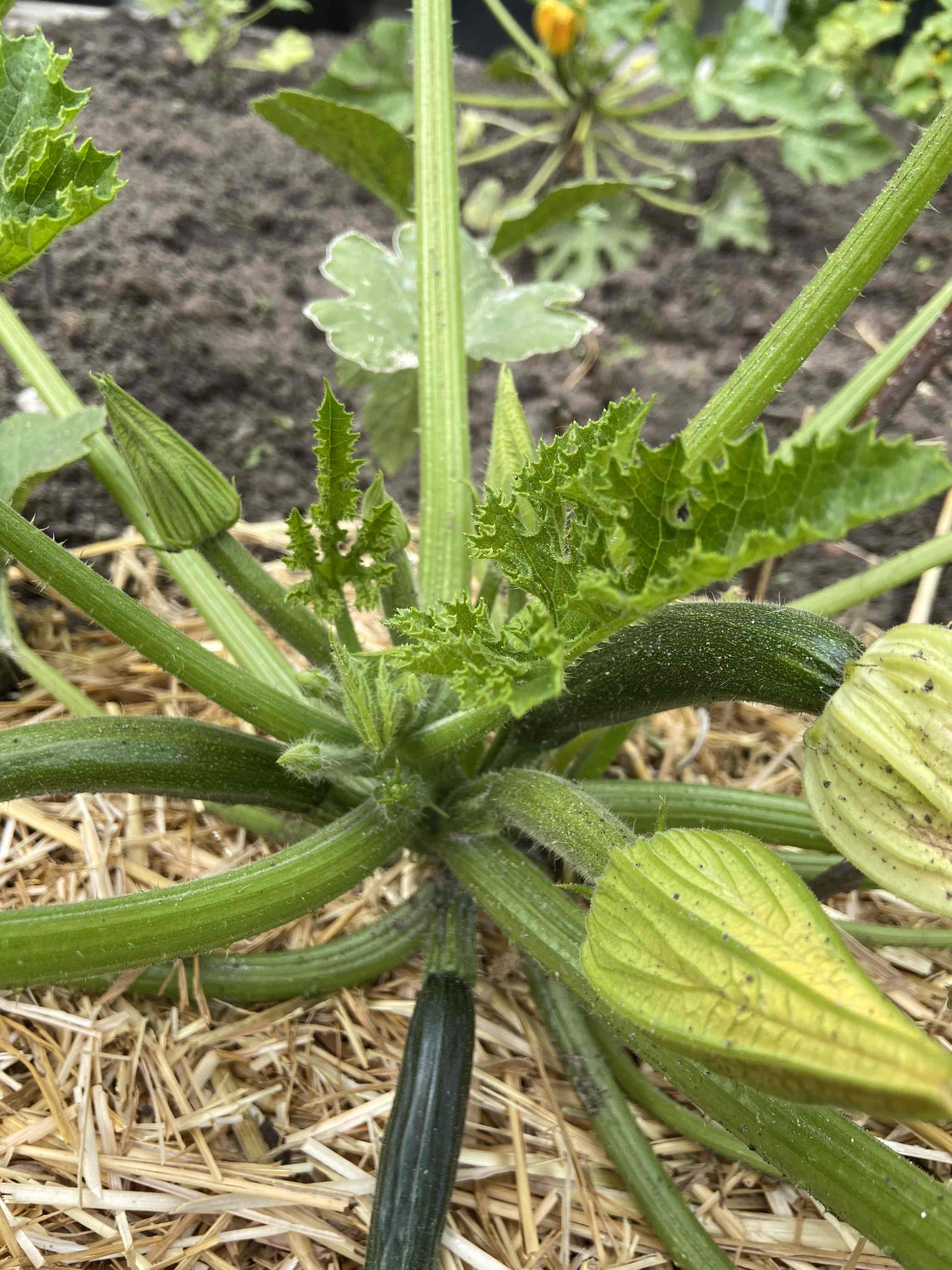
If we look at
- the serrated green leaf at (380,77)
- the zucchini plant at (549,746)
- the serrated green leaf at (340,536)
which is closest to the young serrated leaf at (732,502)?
the zucchini plant at (549,746)

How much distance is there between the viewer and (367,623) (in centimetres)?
198

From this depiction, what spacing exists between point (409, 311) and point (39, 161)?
0.92 metres

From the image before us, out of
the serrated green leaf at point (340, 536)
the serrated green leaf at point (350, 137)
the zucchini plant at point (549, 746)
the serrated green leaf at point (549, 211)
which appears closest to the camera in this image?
the zucchini plant at point (549, 746)

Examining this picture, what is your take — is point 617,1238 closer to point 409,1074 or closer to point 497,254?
point 409,1074

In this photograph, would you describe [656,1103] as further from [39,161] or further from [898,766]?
[39,161]

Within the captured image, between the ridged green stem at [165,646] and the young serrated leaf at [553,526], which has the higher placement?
the young serrated leaf at [553,526]

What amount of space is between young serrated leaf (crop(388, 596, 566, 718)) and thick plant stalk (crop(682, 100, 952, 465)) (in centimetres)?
30

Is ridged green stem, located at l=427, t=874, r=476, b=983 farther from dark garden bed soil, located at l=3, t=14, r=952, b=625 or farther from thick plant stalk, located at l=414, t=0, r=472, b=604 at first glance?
dark garden bed soil, located at l=3, t=14, r=952, b=625

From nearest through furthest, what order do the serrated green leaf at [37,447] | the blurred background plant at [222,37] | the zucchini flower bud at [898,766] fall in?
the zucchini flower bud at [898,766] < the serrated green leaf at [37,447] < the blurred background plant at [222,37]

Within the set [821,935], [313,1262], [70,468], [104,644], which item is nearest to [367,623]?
[104,644]

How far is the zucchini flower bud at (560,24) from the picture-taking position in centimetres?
280

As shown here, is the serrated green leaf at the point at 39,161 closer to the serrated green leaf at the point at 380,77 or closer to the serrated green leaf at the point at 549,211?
the serrated green leaf at the point at 549,211

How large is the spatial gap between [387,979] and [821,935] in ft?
2.74

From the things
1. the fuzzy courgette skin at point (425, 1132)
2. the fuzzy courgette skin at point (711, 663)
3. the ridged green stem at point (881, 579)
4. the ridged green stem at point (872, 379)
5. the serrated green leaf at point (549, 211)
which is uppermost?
the serrated green leaf at point (549, 211)
